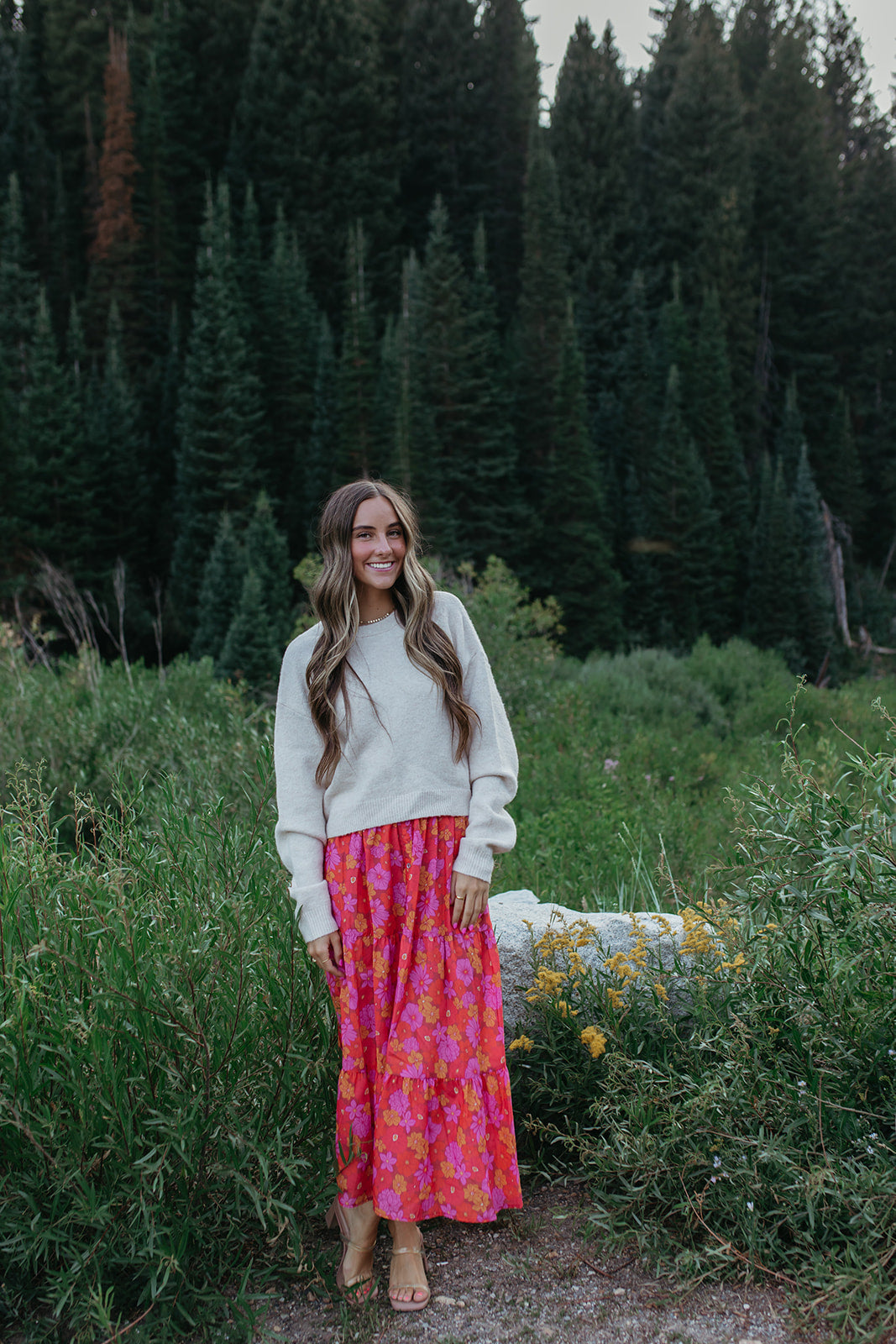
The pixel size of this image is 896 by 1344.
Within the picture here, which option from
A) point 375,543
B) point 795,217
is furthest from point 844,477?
point 375,543

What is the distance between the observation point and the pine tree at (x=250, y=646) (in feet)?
53.6

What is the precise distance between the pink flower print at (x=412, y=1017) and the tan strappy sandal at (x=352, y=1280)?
1.41ft

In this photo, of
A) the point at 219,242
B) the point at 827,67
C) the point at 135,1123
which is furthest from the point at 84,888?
the point at 827,67

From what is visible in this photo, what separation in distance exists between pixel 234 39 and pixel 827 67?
18498 millimetres

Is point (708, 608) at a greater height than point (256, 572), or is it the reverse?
point (256, 572)

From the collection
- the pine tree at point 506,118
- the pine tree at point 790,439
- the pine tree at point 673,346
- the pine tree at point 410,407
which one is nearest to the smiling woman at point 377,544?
the pine tree at point 410,407

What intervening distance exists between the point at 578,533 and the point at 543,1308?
2166 cm

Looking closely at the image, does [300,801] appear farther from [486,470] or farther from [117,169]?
[117,169]

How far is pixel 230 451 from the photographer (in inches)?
847

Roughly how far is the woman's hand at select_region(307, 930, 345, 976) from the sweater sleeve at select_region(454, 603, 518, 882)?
0.29 m

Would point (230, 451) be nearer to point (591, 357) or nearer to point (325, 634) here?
point (591, 357)

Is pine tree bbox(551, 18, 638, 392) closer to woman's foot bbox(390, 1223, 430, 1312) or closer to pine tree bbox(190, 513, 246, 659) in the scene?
pine tree bbox(190, 513, 246, 659)

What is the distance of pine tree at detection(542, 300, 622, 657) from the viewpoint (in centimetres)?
2295

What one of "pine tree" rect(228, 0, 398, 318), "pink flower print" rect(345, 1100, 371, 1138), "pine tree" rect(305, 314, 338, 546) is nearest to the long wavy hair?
"pink flower print" rect(345, 1100, 371, 1138)
